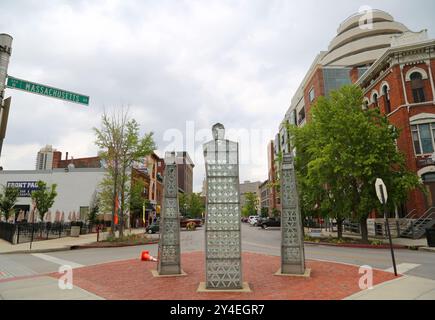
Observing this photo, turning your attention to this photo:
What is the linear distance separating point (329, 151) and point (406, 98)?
1194cm

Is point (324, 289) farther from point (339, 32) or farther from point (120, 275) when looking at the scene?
point (339, 32)

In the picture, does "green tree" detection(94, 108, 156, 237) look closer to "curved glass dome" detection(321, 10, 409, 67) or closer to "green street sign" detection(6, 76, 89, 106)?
"green street sign" detection(6, 76, 89, 106)

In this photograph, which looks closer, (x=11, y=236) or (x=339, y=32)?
(x=11, y=236)

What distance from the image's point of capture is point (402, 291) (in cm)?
684

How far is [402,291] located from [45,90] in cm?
975

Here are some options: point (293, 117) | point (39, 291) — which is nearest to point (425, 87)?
point (39, 291)

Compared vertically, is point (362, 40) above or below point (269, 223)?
above

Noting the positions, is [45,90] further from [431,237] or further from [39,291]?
[431,237]

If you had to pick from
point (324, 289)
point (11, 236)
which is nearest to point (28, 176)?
point (11, 236)

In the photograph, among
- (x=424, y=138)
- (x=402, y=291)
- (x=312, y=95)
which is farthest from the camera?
(x=312, y=95)

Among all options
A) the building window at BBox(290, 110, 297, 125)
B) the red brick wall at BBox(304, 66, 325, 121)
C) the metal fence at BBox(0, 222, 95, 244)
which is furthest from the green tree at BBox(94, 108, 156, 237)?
the building window at BBox(290, 110, 297, 125)

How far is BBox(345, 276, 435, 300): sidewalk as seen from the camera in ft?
20.8

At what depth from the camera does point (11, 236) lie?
20.9 metres
